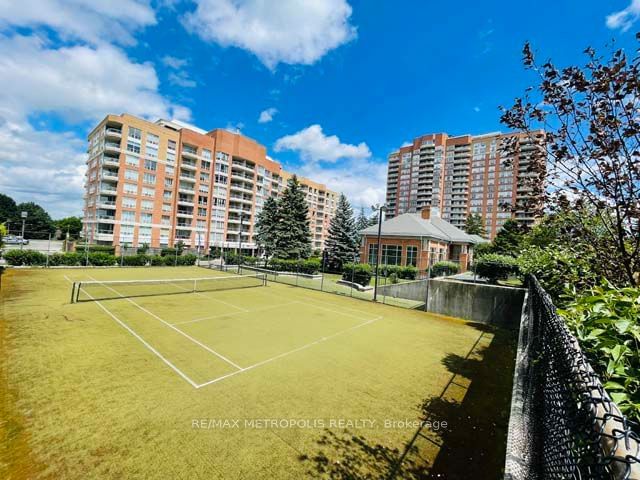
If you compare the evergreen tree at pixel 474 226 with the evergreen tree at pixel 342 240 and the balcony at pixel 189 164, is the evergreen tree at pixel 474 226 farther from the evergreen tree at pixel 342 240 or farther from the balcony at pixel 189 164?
the balcony at pixel 189 164

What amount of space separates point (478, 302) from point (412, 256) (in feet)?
60.1

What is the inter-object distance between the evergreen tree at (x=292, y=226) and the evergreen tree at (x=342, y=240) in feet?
12.6

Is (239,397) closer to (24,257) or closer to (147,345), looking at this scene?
(147,345)

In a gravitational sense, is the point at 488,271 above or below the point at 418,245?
below

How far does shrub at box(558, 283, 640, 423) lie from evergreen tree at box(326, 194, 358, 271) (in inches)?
1615

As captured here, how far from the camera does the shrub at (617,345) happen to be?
5.67ft

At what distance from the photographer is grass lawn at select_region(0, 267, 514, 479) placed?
5.14 meters

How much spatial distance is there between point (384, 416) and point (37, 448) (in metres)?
6.50

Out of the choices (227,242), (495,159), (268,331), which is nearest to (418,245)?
(268,331)

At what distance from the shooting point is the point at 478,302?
16750mm

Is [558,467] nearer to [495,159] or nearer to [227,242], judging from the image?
[227,242]

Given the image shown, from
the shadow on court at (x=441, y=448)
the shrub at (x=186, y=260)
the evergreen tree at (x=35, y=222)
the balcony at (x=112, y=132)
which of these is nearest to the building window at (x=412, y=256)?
the shadow on court at (x=441, y=448)

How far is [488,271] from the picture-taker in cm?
2939

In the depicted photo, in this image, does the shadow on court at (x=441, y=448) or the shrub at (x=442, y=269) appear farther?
the shrub at (x=442, y=269)
